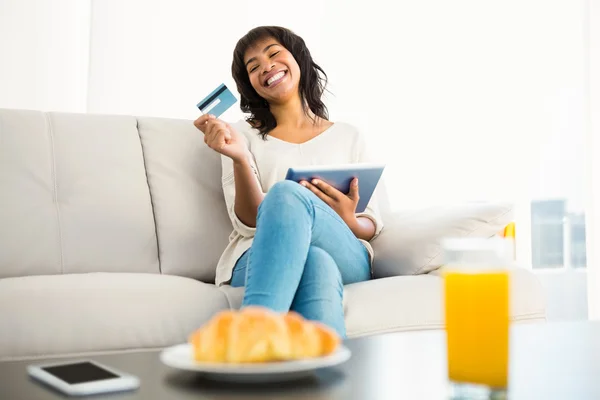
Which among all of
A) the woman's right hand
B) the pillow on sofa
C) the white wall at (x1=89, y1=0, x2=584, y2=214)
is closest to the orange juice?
the pillow on sofa

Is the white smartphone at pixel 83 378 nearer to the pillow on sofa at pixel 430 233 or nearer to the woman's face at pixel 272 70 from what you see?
the pillow on sofa at pixel 430 233

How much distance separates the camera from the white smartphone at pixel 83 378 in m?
0.69

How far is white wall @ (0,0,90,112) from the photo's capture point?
3.27 m

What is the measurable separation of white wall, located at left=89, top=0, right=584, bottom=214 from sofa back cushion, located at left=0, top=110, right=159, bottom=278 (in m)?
1.44

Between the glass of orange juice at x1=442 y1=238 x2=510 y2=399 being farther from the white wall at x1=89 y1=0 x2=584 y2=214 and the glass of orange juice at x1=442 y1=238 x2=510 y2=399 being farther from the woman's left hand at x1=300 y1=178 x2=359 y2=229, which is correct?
the white wall at x1=89 y1=0 x2=584 y2=214

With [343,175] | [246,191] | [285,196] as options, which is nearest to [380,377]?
[285,196]

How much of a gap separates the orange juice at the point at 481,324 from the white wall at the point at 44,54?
9.91 feet

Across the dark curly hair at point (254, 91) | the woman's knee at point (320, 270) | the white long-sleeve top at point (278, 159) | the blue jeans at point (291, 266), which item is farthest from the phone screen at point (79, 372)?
the dark curly hair at point (254, 91)

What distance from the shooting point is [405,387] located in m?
0.71

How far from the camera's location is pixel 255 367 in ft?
2.25

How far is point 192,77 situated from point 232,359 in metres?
3.04

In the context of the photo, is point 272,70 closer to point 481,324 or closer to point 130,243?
point 130,243

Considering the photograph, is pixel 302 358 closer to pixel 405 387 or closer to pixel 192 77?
pixel 405 387

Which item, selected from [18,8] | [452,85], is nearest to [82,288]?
[18,8]
